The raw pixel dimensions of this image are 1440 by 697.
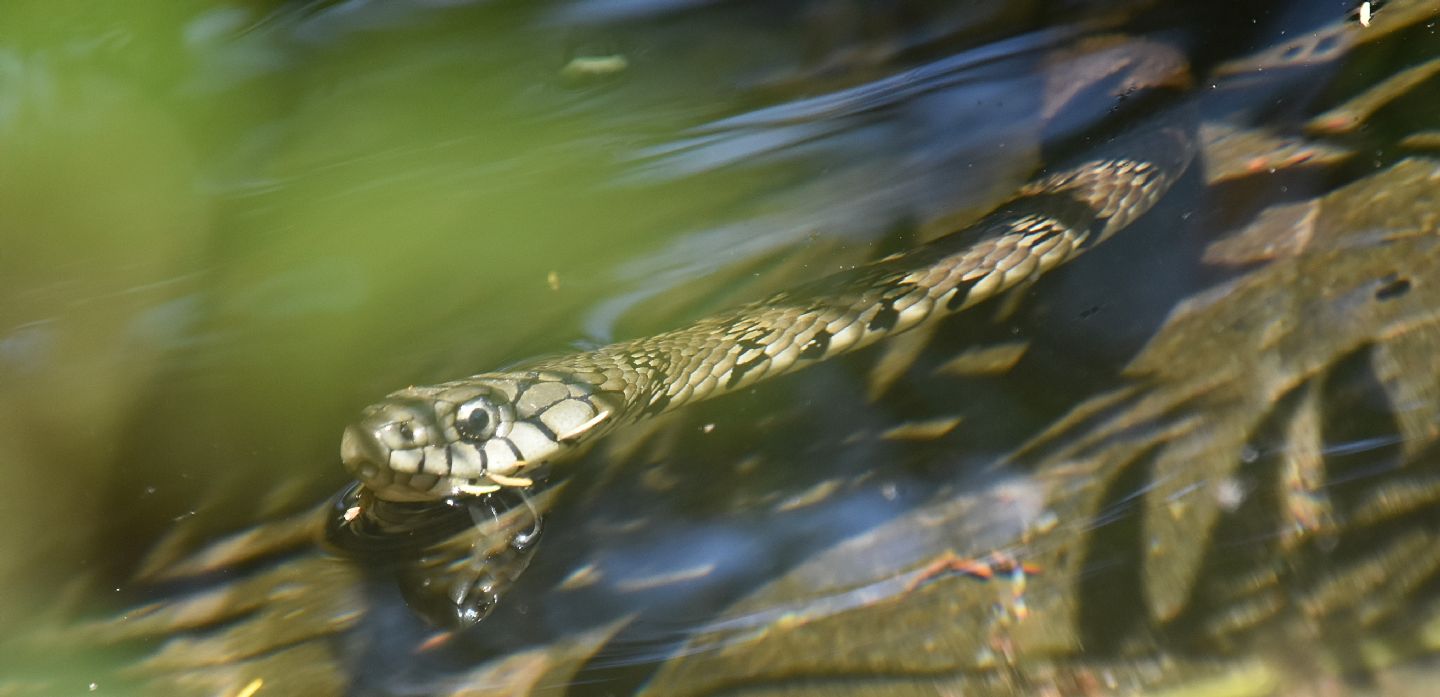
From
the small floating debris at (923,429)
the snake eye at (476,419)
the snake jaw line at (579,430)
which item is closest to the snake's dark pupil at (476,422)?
the snake eye at (476,419)

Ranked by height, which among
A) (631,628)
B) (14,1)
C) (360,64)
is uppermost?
(14,1)

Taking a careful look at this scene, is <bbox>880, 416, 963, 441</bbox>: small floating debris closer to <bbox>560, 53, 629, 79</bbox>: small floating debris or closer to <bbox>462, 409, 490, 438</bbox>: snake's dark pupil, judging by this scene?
<bbox>462, 409, 490, 438</bbox>: snake's dark pupil

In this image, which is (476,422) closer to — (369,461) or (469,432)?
(469,432)

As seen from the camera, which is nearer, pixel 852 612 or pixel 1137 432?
pixel 852 612

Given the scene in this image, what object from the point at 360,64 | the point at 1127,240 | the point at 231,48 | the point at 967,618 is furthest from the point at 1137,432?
the point at 231,48

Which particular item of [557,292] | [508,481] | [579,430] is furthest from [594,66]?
[508,481]

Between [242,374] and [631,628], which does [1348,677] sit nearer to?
[631,628]
